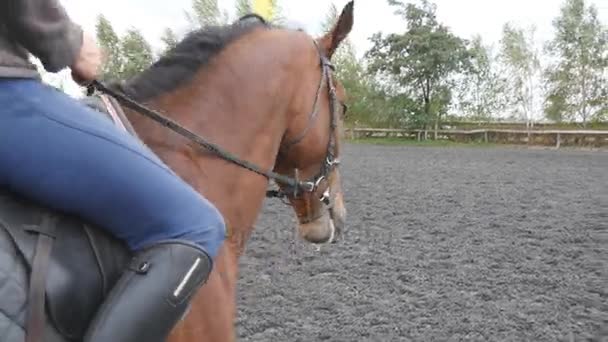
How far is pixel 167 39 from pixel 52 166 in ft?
5.05

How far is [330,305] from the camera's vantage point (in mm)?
5895

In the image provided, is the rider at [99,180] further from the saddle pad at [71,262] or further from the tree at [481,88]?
the tree at [481,88]

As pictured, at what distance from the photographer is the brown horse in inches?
91.4

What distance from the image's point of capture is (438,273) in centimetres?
704

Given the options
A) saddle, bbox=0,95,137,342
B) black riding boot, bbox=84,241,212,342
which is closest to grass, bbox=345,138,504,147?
black riding boot, bbox=84,241,212,342

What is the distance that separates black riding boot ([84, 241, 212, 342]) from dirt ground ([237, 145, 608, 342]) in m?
3.36

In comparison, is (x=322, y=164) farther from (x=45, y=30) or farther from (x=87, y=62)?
(x=45, y=30)

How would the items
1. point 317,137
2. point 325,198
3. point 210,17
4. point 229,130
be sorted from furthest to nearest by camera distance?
point 210,17 → point 325,198 → point 317,137 → point 229,130

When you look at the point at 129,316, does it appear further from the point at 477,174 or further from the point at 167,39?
the point at 477,174

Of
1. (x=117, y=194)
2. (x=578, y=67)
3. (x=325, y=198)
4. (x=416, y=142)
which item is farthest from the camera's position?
(x=578, y=67)

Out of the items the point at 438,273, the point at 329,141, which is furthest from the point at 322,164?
the point at 438,273

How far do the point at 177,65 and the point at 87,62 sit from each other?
0.51 meters

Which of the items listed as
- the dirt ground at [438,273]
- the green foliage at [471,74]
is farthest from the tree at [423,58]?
the dirt ground at [438,273]

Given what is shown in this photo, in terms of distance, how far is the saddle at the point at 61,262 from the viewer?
163 cm
